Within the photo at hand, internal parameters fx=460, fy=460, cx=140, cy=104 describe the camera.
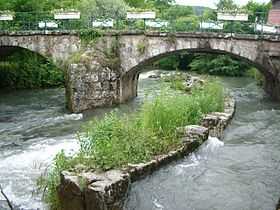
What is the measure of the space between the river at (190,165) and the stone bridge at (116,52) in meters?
1.31

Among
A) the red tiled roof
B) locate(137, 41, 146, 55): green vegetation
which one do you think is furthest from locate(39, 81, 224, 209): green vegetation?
the red tiled roof

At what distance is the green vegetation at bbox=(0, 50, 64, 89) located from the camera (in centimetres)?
3328

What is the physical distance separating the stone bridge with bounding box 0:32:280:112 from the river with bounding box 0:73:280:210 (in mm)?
1305

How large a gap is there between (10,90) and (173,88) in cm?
1490

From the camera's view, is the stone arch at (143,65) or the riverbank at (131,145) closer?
the riverbank at (131,145)

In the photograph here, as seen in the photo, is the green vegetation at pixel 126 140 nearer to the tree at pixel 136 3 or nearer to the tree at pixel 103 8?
the tree at pixel 103 8

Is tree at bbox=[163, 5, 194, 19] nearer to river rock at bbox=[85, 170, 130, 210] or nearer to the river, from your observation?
the river

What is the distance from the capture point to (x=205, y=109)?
675 inches

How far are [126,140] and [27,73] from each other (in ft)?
79.2

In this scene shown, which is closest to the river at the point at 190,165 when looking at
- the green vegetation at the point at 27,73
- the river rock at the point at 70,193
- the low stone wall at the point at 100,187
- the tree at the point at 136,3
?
the low stone wall at the point at 100,187

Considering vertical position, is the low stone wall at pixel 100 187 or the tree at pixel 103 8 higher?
the tree at pixel 103 8

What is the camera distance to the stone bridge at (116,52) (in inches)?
916

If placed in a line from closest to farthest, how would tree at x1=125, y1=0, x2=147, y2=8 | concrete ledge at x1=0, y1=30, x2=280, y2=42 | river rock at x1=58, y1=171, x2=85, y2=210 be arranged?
river rock at x1=58, y1=171, x2=85, y2=210
concrete ledge at x1=0, y1=30, x2=280, y2=42
tree at x1=125, y1=0, x2=147, y2=8

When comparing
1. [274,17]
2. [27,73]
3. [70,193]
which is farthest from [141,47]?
[70,193]
